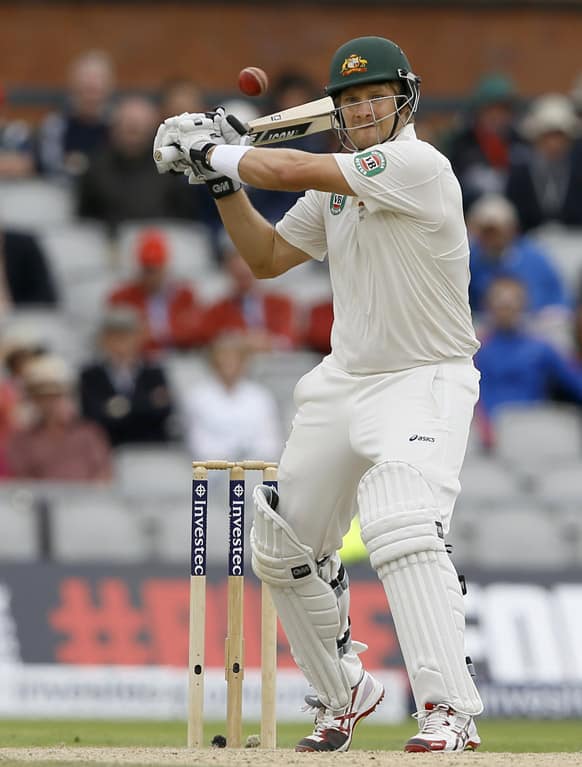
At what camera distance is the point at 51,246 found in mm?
12242

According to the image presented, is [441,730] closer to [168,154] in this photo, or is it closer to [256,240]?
[256,240]

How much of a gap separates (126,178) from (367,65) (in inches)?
266

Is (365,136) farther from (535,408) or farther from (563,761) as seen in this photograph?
(535,408)

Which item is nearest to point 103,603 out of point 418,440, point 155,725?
point 155,725

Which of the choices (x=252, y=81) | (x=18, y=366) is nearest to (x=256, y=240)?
Result: (x=252, y=81)

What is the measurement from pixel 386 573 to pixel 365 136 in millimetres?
1510

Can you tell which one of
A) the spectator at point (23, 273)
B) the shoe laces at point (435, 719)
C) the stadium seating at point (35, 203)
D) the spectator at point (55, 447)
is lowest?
the shoe laces at point (435, 719)

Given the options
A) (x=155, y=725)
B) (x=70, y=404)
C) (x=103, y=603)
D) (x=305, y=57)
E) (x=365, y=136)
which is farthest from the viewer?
(x=305, y=57)

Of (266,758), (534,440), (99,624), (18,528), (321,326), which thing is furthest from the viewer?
(321,326)

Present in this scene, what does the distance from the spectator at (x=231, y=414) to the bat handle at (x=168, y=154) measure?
481 cm

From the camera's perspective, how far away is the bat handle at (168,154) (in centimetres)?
603

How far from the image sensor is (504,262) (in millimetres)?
12195

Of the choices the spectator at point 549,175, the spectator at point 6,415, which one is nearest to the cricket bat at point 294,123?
the spectator at point 6,415

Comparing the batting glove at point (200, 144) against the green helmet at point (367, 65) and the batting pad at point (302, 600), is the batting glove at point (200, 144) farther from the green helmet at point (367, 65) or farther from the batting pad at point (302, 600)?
the batting pad at point (302, 600)
